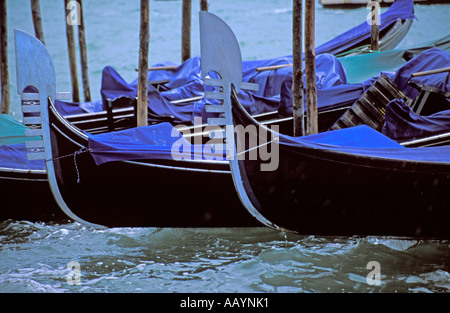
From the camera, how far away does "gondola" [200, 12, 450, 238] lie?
3791mm

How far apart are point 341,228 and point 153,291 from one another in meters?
1.42

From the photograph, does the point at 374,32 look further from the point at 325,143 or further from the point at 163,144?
the point at 163,144

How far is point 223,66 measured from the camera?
12.2 ft

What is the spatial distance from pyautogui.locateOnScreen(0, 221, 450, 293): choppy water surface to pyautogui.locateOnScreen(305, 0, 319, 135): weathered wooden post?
1.05 metres

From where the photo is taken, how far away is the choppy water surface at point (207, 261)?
13.1 feet

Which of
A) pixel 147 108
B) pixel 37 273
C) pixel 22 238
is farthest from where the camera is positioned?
pixel 147 108

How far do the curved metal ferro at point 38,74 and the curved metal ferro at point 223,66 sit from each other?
3.75 feet

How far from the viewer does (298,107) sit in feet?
16.3

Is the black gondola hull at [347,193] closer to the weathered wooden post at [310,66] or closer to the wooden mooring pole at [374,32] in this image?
the weathered wooden post at [310,66]

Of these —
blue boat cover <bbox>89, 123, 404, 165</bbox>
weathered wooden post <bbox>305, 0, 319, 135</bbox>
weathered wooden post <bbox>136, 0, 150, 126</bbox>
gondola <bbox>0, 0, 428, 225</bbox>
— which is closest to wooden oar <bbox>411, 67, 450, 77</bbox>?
gondola <bbox>0, 0, 428, 225</bbox>

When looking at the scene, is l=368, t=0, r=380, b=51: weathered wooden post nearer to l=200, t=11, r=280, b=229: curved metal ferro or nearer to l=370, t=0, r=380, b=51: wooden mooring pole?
l=370, t=0, r=380, b=51: wooden mooring pole

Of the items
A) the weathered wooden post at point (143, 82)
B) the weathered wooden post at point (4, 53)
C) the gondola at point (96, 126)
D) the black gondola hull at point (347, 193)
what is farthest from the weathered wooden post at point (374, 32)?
the weathered wooden post at point (4, 53)

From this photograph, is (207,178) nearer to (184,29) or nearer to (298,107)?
(298,107)
